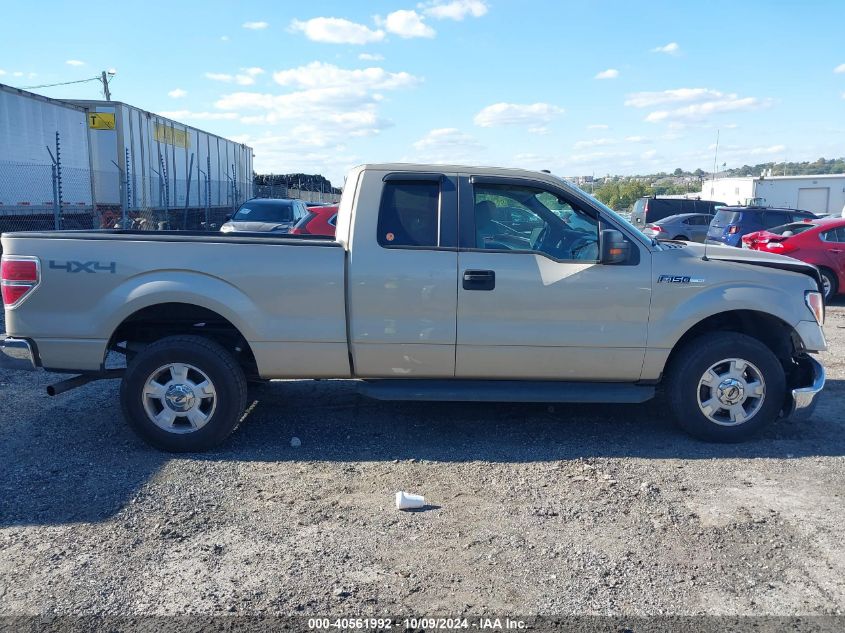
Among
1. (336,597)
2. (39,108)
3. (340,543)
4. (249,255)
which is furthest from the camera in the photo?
(39,108)

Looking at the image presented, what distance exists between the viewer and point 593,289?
535 cm

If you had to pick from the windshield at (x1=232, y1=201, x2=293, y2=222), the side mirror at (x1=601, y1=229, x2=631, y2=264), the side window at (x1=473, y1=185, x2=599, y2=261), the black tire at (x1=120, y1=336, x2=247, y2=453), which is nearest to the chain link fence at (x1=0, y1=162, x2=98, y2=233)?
the windshield at (x1=232, y1=201, x2=293, y2=222)

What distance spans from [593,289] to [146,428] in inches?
132

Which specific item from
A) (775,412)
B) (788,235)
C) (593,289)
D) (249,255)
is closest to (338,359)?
(249,255)

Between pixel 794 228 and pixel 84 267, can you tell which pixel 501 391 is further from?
pixel 794 228

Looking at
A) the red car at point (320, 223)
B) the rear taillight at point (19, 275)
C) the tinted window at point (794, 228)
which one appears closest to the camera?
the rear taillight at point (19, 275)

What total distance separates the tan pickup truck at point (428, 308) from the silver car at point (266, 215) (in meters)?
12.2

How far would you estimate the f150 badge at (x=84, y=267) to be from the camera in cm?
520

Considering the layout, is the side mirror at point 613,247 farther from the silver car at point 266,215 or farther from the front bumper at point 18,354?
the silver car at point 266,215

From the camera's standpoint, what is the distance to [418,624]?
3.29 meters

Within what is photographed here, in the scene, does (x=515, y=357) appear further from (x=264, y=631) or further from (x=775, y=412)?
(x=264, y=631)

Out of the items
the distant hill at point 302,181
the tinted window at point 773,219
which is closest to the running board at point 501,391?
the tinted window at point 773,219

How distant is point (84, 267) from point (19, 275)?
0.45 meters

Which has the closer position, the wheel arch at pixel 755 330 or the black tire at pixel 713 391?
the black tire at pixel 713 391
